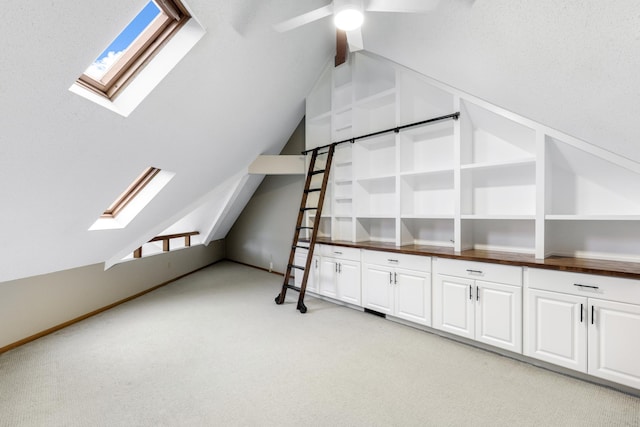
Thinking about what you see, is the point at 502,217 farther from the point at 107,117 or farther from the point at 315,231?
the point at 107,117

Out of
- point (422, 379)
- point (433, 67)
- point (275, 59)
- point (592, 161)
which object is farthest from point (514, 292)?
point (275, 59)

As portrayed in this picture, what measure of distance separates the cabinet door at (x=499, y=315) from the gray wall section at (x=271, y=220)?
10.7 feet

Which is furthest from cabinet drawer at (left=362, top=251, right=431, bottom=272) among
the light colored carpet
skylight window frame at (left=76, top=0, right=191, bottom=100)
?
skylight window frame at (left=76, top=0, right=191, bottom=100)

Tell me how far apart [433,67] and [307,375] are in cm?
290

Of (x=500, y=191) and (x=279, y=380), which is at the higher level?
(x=500, y=191)

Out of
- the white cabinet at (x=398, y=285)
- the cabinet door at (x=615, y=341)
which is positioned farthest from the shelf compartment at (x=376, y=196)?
the cabinet door at (x=615, y=341)

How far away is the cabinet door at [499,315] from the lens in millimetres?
2195

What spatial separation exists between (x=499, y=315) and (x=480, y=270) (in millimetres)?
373

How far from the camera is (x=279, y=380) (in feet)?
6.65

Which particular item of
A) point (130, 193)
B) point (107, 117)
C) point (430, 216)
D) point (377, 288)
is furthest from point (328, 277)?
point (107, 117)

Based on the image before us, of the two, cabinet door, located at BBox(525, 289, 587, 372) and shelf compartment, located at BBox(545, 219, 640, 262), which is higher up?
shelf compartment, located at BBox(545, 219, 640, 262)

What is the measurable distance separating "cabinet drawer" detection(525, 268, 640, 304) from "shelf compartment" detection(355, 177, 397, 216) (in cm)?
167

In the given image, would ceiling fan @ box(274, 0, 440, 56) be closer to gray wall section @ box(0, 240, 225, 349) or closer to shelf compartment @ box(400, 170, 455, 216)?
shelf compartment @ box(400, 170, 455, 216)

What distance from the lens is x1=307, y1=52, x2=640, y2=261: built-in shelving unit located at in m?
2.22
